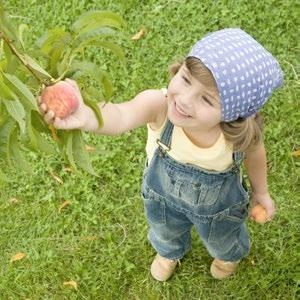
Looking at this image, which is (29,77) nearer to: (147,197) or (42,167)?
(147,197)

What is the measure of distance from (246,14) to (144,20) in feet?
2.07

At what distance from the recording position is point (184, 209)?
2219 mm

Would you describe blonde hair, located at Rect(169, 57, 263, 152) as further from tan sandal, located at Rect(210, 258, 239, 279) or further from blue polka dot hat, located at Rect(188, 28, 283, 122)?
tan sandal, located at Rect(210, 258, 239, 279)

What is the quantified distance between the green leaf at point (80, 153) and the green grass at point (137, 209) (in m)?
1.63

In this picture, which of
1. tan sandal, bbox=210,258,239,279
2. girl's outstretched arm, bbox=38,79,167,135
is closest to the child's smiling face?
girl's outstretched arm, bbox=38,79,167,135

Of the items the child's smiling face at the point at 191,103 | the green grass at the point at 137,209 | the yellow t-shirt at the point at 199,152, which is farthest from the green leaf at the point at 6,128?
the green grass at the point at 137,209

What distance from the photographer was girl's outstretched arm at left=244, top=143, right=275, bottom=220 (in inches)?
85.4

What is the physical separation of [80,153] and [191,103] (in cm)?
51

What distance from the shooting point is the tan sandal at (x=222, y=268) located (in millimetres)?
2783

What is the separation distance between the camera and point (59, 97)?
52.7 inches

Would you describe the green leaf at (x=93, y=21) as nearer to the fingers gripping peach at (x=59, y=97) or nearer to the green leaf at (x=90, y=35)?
the green leaf at (x=90, y=35)

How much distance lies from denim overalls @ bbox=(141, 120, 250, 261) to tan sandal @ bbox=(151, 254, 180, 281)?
32 centimetres

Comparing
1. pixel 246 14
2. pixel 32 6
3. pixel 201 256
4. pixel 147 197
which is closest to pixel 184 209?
pixel 147 197

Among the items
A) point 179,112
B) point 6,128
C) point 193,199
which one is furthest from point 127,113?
point 6,128
